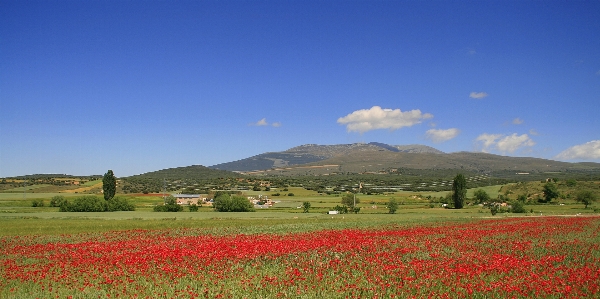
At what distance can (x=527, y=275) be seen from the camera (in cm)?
1480

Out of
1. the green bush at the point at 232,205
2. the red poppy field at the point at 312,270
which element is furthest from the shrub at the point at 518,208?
the red poppy field at the point at 312,270

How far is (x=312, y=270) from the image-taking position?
16.1 meters

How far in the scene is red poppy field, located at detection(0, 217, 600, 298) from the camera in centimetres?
1302

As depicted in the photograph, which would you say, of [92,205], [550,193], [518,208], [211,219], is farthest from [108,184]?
[550,193]

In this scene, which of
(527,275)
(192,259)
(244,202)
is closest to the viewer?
(527,275)

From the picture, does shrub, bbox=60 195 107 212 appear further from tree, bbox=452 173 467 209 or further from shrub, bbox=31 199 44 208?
tree, bbox=452 173 467 209

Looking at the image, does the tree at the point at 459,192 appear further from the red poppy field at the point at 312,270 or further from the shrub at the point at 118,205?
the red poppy field at the point at 312,270

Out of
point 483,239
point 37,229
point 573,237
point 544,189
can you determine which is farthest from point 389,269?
point 544,189

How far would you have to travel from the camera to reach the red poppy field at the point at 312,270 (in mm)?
13016

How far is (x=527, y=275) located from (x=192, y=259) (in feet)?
40.3

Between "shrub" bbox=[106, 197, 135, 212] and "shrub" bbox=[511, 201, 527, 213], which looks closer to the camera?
"shrub" bbox=[511, 201, 527, 213]

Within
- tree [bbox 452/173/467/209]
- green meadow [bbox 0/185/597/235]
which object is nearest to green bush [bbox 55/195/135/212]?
green meadow [bbox 0/185/597/235]

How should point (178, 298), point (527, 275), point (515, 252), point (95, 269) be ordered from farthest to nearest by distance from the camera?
1. point (515, 252)
2. point (95, 269)
3. point (527, 275)
4. point (178, 298)

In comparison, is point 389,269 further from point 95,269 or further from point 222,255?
point 95,269
